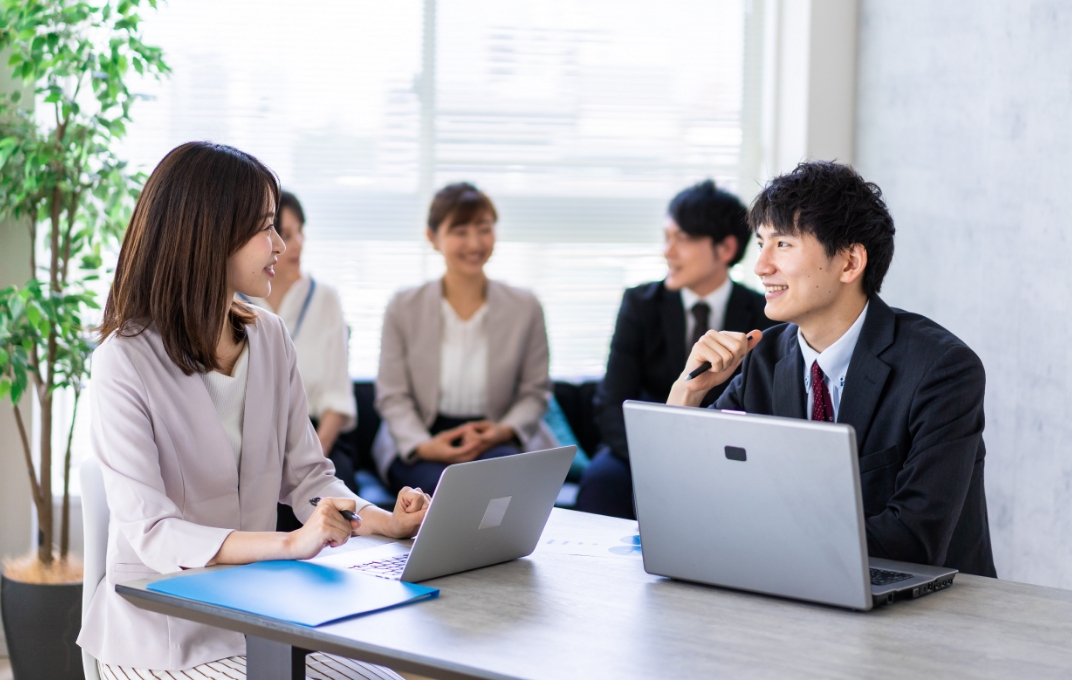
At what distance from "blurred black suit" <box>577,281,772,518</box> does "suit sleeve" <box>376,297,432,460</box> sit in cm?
61

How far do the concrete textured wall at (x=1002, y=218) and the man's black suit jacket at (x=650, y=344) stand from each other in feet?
2.14

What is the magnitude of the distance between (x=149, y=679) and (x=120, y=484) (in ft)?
1.04

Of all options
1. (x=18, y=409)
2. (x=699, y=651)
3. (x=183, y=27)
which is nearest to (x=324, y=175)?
(x=183, y=27)

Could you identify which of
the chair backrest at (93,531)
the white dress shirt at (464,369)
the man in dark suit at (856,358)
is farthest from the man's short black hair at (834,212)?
the white dress shirt at (464,369)

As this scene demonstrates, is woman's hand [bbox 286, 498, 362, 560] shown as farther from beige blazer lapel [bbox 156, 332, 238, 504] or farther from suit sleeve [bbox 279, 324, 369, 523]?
suit sleeve [bbox 279, 324, 369, 523]

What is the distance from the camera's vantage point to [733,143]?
14.9 ft

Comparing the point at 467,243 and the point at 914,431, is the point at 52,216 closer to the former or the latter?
the point at 467,243

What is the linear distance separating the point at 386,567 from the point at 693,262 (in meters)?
2.24

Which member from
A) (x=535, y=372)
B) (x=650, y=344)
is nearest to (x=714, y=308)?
(x=650, y=344)

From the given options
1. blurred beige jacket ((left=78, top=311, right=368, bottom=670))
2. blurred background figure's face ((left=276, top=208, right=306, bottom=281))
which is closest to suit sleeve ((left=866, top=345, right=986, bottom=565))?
blurred beige jacket ((left=78, top=311, right=368, bottom=670))

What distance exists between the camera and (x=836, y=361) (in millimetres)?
2131

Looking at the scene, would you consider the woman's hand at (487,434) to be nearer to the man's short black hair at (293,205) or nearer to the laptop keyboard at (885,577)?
the man's short black hair at (293,205)

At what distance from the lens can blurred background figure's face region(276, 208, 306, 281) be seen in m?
3.65

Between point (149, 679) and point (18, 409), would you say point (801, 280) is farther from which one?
point (18, 409)
